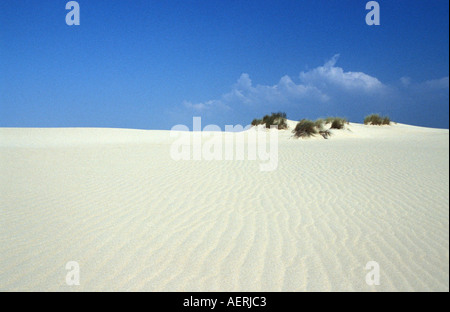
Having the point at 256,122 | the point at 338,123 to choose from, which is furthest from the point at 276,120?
the point at 338,123

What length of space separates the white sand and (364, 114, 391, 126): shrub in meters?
21.1

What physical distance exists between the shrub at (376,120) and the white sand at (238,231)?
69.4ft

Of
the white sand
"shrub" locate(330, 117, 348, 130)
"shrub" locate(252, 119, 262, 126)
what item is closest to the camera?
the white sand

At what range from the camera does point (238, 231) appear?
13.9 ft

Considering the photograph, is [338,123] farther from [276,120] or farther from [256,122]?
[256,122]

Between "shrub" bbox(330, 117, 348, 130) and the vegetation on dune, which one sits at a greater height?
"shrub" bbox(330, 117, 348, 130)

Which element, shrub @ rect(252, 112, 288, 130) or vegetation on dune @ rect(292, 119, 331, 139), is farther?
shrub @ rect(252, 112, 288, 130)

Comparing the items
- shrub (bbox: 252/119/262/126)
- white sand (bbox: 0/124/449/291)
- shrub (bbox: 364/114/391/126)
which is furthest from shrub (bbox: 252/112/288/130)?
white sand (bbox: 0/124/449/291)

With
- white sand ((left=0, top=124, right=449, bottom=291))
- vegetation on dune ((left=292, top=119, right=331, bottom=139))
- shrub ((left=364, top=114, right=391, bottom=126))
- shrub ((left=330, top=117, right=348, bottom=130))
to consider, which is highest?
shrub ((left=364, top=114, right=391, bottom=126))

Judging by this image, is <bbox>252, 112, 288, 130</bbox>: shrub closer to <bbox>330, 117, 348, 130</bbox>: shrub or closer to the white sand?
<bbox>330, 117, 348, 130</bbox>: shrub

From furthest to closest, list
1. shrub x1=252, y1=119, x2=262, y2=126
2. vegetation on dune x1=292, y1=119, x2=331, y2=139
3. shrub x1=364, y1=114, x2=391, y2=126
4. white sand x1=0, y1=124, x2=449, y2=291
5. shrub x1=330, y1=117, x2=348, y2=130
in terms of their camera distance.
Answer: shrub x1=252, y1=119, x2=262, y2=126 < shrub x1=364, y1=114, x2=391, y2=126 < shrub x1=330, y1=117, x2=348, y2=130 < vegetation on dune x1=292, y1=119, x2=331, y2=139 < white sand x1=0, y1=124, x2=449, y2=291

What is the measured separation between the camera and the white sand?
3.05 meters

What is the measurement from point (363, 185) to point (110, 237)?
4.90 metres
